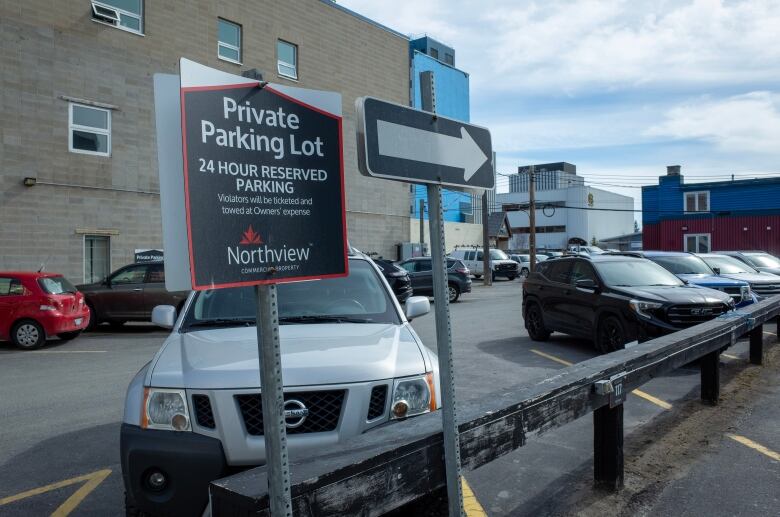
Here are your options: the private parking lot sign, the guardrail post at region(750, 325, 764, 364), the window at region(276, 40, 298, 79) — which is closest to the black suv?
the guardrail post at region(750, 325, 764, 364)

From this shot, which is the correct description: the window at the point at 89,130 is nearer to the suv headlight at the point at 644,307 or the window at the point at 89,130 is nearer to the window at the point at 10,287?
the window at the point at 10,287

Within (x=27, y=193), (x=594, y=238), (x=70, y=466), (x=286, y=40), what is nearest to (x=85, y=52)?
(x=27, y=193)

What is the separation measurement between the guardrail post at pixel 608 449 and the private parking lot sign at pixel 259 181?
275 cm

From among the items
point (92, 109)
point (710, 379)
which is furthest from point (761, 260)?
point (92, 109)

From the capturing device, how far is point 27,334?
1181 centimetres

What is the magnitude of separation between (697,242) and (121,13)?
3692 cm

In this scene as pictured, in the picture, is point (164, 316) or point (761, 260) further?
point (761, 260)

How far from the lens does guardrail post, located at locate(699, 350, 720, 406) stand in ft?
21.4

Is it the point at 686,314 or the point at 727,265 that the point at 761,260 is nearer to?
the point at 727,265

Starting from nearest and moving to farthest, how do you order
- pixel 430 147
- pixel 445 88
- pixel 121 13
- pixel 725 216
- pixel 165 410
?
1. pixel 430 147
2. pixel 165 410
3. pixel 121 13
4. pixel 725 216
5. pixel 445 88

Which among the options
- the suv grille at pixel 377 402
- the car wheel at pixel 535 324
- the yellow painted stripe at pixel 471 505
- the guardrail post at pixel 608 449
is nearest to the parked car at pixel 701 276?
the car wheel at pixel 535 324

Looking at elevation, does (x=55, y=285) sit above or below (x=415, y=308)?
below

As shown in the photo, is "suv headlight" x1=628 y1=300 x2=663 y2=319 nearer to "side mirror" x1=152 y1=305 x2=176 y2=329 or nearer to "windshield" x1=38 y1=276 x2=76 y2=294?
"side mirror" x1=152 y1=305 x2=176 y2=329

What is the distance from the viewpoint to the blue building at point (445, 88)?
48.4 metres
